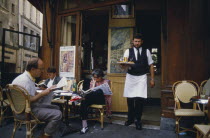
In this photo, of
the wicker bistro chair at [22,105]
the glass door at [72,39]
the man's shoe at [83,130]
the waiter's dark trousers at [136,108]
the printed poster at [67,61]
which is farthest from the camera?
the printed poster at [67,61]

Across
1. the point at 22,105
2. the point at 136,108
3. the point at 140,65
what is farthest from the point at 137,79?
the point at 22,105

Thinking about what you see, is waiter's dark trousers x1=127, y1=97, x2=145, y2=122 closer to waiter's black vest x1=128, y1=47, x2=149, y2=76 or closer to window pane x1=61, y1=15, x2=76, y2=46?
waiter's black vest x1=128, y1=47, x2=149, y2=76

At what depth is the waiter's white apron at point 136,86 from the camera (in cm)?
496

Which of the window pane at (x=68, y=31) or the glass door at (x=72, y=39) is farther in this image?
the window pane at (x=68, y=31)

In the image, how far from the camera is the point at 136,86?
5004 millimetres

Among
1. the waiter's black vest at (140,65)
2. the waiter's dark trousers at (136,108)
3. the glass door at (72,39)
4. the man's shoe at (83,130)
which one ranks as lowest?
the man's shoe at (83,130)

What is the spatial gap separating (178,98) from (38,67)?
3.02 metres

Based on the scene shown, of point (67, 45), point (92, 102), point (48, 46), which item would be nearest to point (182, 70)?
point (92, 102)

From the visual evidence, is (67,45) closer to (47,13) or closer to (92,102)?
(47,13)

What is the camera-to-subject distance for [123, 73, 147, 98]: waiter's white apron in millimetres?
4957

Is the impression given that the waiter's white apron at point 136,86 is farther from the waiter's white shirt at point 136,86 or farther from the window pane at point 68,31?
the window pane at point 68,31

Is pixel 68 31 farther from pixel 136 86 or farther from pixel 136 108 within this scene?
pixel 136 108

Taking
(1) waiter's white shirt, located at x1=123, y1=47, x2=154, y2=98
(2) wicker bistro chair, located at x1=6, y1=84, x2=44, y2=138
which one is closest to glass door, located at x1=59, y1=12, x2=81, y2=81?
(1) waiter's white shirt, located at x1=123, y1=47, x2=154, y2=98

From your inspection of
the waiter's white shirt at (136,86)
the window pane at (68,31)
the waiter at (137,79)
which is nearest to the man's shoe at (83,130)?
the waiter at (137,79)
